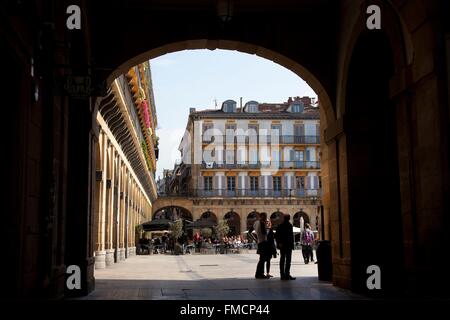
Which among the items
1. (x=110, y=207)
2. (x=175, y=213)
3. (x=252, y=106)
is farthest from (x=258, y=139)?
(x=110, y=207)

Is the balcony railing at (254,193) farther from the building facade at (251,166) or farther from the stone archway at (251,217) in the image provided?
the stone archway at (251,217)

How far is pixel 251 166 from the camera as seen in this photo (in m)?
74.6

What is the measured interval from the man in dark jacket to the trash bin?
0.90 metres

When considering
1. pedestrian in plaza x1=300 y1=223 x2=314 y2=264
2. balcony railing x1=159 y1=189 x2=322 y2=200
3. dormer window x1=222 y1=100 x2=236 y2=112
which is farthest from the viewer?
dormer window x1=222 y1=100 x2=236 y2=112

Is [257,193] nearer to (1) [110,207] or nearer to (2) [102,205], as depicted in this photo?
(1) [110,207]

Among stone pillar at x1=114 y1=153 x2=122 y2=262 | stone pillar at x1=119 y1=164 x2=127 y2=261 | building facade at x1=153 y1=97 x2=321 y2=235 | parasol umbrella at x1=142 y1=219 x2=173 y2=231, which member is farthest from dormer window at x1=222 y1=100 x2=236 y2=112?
stone pillar at x1=114 y1=153 x2=122 y2=262

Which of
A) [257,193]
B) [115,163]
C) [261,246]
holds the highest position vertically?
[257,193]

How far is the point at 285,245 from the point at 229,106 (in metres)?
66.1

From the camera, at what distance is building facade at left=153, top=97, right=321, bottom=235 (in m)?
70.9

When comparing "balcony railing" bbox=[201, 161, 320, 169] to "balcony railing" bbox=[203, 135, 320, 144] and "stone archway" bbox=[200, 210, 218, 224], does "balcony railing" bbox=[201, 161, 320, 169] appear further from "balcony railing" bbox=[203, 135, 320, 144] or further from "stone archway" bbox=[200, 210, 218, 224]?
"stone archway" bbox=[200, 210, 218, 224]

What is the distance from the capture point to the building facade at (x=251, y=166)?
7094cm

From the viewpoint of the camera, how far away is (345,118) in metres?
11.0
